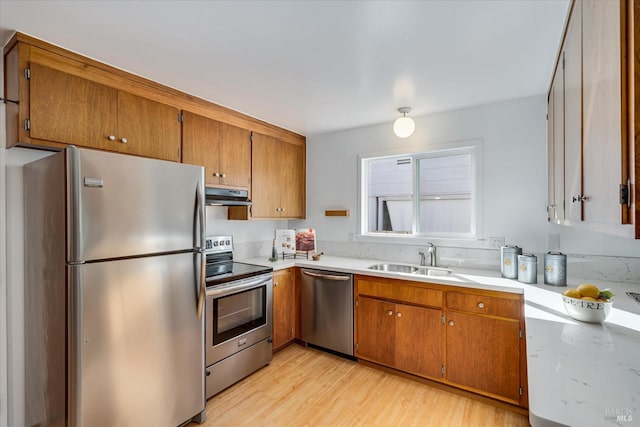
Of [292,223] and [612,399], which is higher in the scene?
[292,223]

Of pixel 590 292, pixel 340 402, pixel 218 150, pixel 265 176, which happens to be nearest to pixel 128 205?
pixel 218 150

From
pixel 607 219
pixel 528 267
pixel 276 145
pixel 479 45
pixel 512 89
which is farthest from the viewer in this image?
pixel 276 145

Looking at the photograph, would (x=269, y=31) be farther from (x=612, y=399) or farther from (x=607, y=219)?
(x=612, y=399)

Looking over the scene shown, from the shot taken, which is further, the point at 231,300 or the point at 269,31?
the point at 231,300

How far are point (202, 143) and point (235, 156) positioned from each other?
385mm

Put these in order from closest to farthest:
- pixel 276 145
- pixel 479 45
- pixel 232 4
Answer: pixel 232 4
pixel 479 45
pixel 276 145

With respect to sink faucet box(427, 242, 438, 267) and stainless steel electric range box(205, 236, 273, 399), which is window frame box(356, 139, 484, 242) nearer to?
sink faucet box(427, 242, 438, 267)

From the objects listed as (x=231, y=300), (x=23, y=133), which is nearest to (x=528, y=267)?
(x=231, y=300)

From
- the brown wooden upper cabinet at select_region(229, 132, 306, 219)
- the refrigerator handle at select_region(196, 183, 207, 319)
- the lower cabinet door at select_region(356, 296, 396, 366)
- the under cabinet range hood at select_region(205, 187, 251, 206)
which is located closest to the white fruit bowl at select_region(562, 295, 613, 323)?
the lower cabinet door at select_region(356, 296, 396, 366)

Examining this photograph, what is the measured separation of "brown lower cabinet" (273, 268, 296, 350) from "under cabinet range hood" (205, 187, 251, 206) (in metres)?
0.77

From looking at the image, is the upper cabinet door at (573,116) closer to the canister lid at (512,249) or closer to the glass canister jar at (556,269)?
the glass canister jar at (556,269)

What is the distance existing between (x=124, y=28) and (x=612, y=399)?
252cm

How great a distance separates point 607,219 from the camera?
844 millimetres
